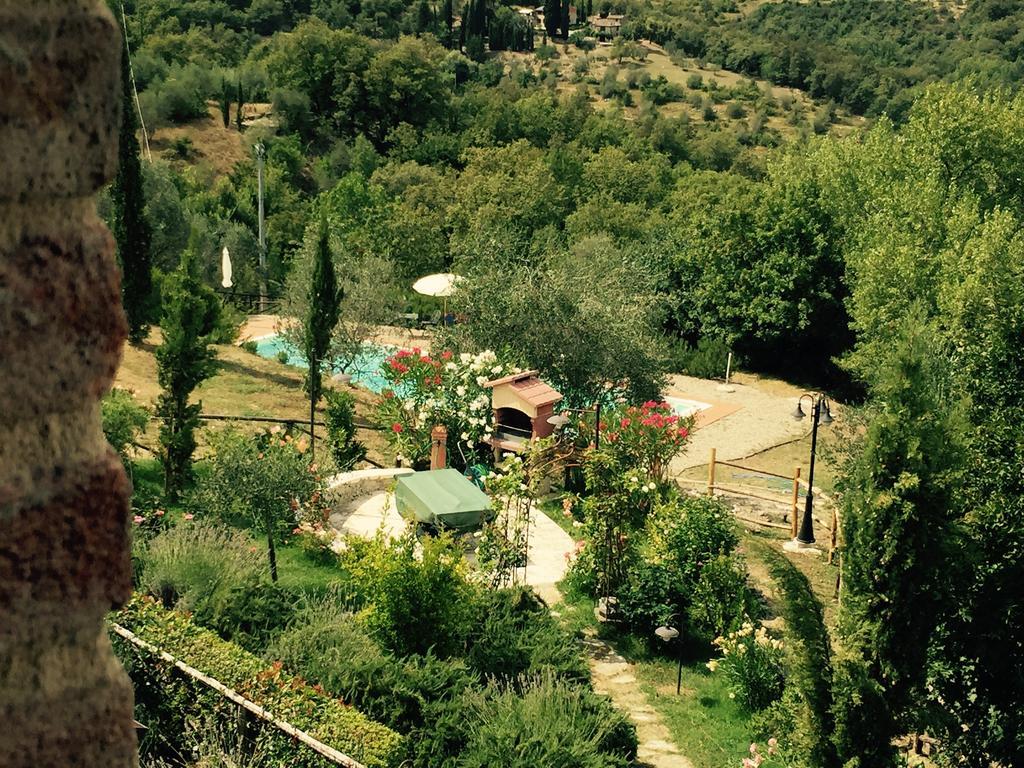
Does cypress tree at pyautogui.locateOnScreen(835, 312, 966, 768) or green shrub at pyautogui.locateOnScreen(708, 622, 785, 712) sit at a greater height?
cypress tree at pyautogui.locateOnScreen(835, 312, 966, 768)

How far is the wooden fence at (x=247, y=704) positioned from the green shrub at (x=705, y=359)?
23503mm

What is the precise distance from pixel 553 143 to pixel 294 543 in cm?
4524

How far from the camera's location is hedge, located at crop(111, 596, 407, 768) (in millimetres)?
9047

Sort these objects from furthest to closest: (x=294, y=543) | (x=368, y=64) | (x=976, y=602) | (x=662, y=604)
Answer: (x=368, y=64)
(x=294, y=543)
(x=662, y=604)
(x=976, y=602)

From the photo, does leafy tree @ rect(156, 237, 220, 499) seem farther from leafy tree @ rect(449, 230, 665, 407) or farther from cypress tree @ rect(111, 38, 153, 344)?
leafy tree @ rect(449, 230, 665, 407)

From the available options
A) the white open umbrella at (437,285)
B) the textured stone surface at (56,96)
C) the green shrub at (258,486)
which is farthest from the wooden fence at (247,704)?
the white open umbrella at (437,285)

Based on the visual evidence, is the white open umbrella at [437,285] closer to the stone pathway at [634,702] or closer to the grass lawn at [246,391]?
the grass lawn at [246,391]

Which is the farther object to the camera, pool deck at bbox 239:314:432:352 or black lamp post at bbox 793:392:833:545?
pool deck at bbox 239:314:432:352

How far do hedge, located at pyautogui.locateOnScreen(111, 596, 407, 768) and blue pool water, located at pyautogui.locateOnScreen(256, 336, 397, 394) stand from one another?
14313mm

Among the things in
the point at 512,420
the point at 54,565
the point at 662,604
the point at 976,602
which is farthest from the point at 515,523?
the point at 54,565

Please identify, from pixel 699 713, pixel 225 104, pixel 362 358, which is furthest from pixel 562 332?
pixel 225 104

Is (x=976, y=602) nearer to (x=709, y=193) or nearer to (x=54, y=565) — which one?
(x=54, y=565)

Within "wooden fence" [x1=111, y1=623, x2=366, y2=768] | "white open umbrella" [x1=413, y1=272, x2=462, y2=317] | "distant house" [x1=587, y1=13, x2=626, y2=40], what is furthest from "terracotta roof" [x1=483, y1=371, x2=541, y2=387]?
"distant house" [x1=587, y1=13, x2=626, y2=40]

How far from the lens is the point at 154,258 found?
94.9 feet
